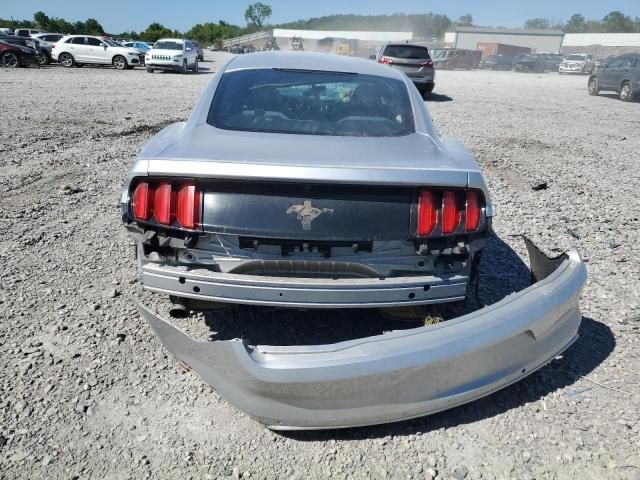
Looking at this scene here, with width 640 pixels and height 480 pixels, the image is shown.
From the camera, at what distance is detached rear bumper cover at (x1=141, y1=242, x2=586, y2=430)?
2.09 metres

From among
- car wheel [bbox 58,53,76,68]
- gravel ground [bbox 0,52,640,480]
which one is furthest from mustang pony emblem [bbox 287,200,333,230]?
car wheel [bbox 58,53,76,68]

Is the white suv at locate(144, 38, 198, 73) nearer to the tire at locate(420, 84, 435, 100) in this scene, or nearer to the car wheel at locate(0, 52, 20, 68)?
the car wheel at locate(0, 52, 20, 68)

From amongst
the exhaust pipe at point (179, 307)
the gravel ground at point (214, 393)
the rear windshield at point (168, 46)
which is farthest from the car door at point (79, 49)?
the exhaust pipe at point (179, 307)

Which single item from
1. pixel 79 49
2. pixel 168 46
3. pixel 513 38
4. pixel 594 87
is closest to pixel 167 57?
pixel 168 46

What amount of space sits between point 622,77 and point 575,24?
118 metres

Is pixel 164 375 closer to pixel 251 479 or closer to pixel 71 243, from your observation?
pixel 251 479

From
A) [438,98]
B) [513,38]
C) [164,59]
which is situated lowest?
[438,98]

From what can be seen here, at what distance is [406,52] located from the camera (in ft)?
53.6

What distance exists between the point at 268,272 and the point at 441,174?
951 mm

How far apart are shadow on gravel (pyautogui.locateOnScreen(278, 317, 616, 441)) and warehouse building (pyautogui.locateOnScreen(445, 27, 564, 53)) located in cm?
7760

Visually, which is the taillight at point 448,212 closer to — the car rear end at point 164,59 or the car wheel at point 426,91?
the car wheel at point 426,91

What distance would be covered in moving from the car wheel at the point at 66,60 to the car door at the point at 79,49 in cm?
25

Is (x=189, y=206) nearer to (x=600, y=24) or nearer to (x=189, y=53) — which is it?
(x=189, y=53)

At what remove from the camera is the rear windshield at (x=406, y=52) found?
16.3 meters
